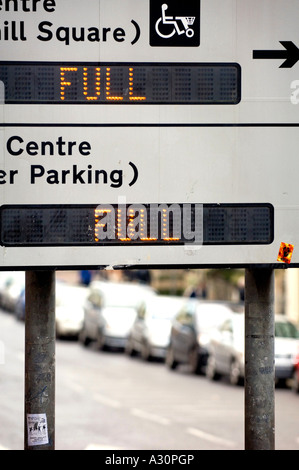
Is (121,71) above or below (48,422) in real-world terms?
above

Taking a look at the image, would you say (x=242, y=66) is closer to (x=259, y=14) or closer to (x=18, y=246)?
(x=259, y=14)

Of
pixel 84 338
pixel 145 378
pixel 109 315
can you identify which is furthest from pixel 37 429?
pixel 84 338

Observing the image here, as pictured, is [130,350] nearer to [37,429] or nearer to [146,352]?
[146,352]

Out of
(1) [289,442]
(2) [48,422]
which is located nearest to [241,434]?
(1) [289,442]

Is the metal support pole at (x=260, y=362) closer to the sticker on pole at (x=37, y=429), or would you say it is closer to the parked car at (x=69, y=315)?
the sticker on pole at (x=37, y=429)

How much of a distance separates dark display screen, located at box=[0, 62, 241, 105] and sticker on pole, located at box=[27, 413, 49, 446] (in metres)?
2.30

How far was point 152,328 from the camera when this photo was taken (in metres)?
30.7

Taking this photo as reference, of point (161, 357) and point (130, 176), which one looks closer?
point (130, 176)

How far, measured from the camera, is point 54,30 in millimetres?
8656

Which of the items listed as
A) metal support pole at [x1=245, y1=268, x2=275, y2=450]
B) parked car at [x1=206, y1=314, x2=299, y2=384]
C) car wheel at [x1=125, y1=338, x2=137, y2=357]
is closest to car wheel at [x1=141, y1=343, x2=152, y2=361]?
car wheel at [x1=125, y1=338, x2=137, y2=357]

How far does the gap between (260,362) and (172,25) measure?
8.31 feet

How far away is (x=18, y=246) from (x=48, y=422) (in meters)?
1.38

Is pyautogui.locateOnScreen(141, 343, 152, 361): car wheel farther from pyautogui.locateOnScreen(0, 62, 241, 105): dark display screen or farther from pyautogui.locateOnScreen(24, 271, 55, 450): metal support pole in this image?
pyautogui.locateOnScreen(0, 62, 241, 105): dark display screen

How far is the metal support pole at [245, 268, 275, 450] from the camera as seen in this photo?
9.02 meters
